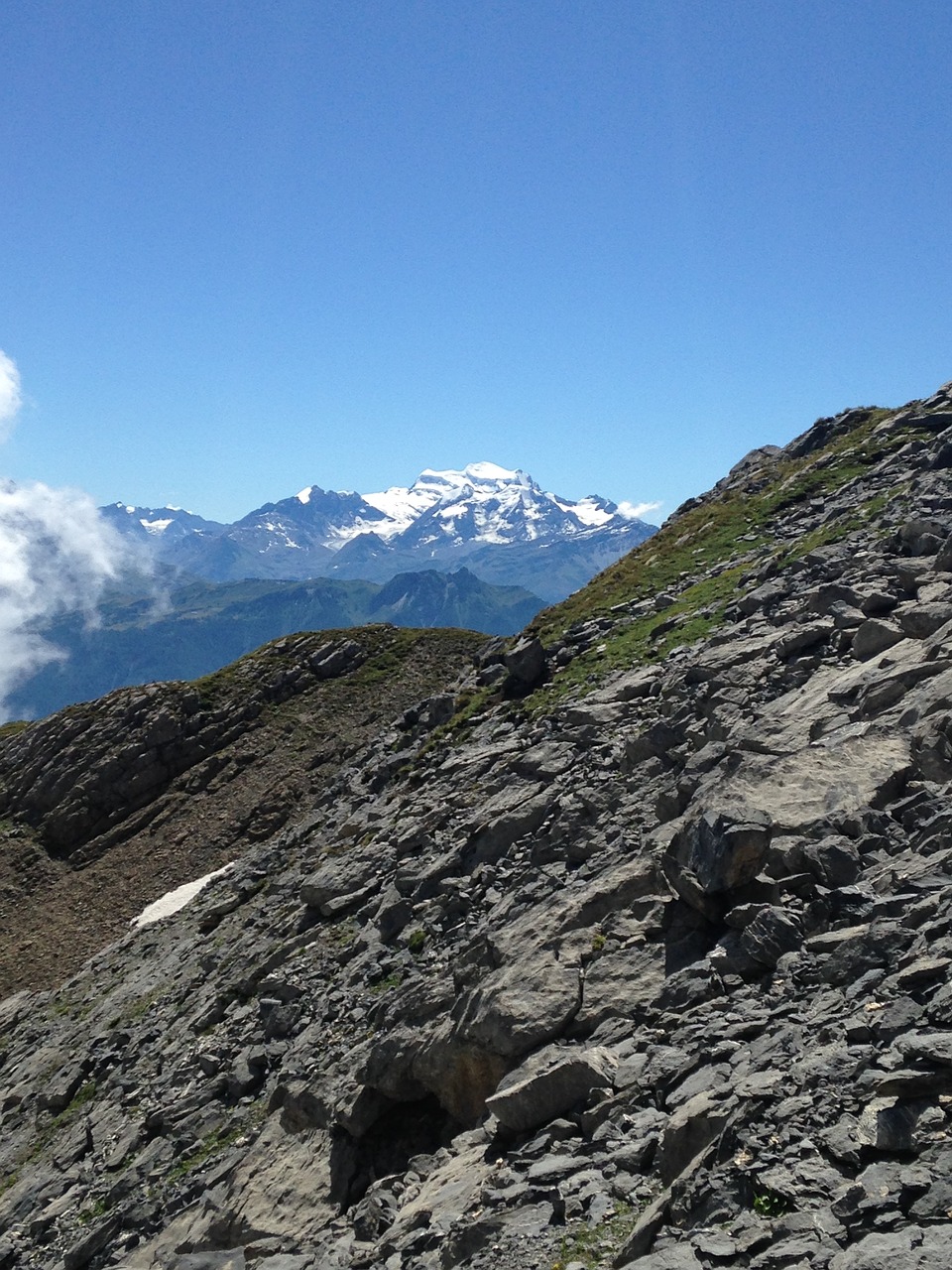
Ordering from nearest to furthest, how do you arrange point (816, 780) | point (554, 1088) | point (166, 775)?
point (554, 1088) < point (816, 780) < point (166, 775)

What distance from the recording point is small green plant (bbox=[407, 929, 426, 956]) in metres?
26.0

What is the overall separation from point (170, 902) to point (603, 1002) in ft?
156

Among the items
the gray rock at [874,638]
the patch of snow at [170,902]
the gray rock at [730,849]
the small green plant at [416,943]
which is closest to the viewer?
the gray rock at [730,849]

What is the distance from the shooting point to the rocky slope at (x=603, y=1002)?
11.7 m

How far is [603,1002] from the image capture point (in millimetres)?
17688

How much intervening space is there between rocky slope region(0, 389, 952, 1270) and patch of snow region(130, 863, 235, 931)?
609 inches

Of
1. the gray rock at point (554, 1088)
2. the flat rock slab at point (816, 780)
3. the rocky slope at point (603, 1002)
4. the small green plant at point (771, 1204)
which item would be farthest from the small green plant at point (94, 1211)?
the small green plant at point (771, 1204)

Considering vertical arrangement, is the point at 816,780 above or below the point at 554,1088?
above

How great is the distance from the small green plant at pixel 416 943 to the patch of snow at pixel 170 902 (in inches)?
1313

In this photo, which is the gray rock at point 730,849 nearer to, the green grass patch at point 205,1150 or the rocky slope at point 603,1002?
the rocky slope at point 603,1002

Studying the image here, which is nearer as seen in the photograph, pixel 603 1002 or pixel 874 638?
pixel 603 1002

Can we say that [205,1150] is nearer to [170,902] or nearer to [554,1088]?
[554,1088]

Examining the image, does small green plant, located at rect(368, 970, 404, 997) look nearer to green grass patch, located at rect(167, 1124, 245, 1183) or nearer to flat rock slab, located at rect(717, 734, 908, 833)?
green grass patch, located at rect(167, 1124, 245, 1183)

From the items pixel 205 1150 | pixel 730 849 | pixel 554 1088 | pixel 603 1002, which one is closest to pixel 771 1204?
pixel 554 1088
